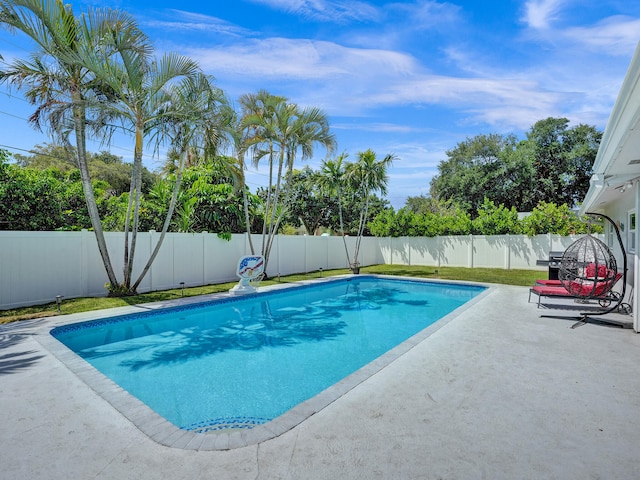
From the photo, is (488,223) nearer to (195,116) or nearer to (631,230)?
(631,230)

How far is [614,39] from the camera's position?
6320mm

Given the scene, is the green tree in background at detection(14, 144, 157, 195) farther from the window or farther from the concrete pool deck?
the window

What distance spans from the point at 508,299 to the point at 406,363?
242 inches

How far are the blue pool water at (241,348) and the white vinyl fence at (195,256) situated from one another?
105 inches

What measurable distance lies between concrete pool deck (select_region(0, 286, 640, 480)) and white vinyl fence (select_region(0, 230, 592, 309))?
4371 mm

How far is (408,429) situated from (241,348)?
4081 mm

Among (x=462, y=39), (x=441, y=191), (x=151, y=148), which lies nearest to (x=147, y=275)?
(x=151, y=148)

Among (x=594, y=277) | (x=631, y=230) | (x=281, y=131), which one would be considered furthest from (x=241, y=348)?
(x=631, y=230)

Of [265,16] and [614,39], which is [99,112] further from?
[614,39]

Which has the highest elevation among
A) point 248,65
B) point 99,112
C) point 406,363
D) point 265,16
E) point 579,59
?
point 265,16

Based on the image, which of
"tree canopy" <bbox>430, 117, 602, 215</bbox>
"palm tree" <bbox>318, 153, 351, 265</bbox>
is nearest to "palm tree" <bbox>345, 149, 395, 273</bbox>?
"palm tree" <bbox>318, 153, 351, 265</bbox>

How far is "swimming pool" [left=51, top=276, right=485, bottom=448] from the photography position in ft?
13.8

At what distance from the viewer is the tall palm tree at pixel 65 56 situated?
6988 mm

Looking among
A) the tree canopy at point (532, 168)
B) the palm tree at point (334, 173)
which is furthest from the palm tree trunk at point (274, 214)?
the tree canopy at point (532, 168)
